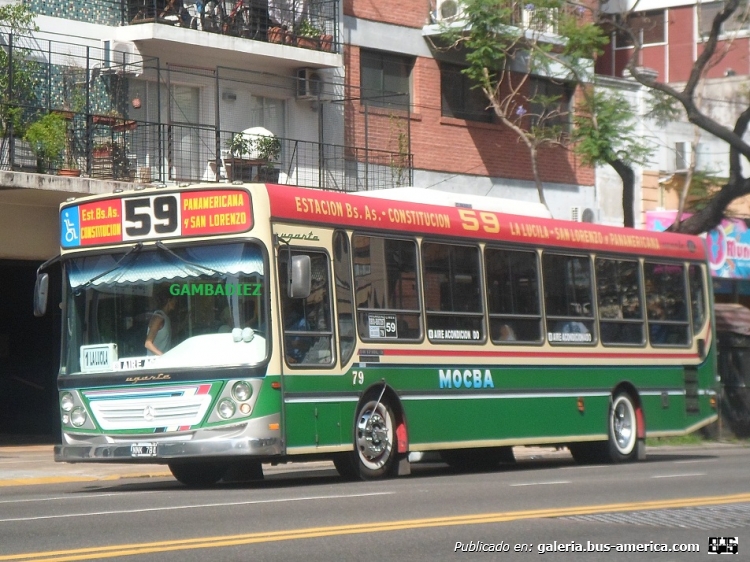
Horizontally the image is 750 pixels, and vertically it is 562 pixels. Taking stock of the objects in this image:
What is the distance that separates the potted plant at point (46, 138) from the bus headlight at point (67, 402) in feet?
23.3

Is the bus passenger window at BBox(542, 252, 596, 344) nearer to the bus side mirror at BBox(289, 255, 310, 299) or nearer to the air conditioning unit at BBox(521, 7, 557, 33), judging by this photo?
the bus side mirror at BBox(289, 255, 310, 299)

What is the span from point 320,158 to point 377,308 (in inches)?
464

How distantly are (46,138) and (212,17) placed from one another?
4987 mm

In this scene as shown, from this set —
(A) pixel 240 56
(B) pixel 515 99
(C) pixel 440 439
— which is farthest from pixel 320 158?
(C) pixel 440 439

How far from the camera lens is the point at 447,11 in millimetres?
28344

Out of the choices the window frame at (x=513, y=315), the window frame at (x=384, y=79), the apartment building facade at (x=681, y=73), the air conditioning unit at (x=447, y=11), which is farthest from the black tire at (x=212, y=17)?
the apartment building facade at (x=681, y=73)

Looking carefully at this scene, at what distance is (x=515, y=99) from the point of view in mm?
30000

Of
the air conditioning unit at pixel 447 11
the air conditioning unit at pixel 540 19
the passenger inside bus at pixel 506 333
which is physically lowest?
the passenger inside bus at pixel 506 333

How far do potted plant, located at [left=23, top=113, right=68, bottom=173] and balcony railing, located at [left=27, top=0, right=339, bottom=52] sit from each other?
8.37ft

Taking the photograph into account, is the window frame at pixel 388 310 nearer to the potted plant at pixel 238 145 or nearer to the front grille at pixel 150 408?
the front grille at pixel 150 408

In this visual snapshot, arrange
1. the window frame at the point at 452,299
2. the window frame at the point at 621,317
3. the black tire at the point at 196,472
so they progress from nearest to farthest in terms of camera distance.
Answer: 1. the black tire at the point at 196,472
2. the window frame at the point at 452,299
3. the window frame at the point at 621,317

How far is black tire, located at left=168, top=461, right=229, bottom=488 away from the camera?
1458 cm

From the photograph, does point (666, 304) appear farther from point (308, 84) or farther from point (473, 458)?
point (308, 84)

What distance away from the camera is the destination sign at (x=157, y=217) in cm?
1318
